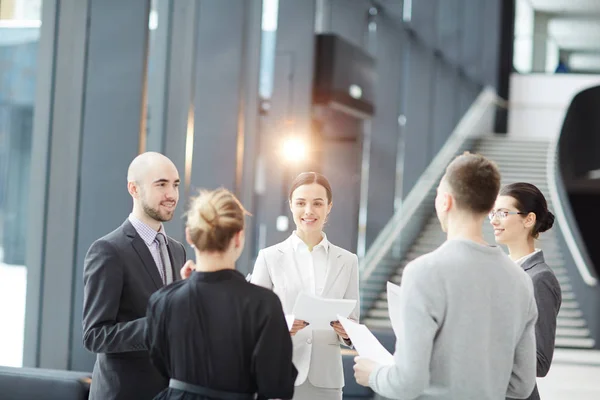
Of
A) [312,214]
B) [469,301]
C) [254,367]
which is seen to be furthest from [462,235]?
[312,214]

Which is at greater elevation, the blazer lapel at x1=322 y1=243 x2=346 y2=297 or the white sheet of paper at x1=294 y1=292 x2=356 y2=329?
the blazer lapel at x1=322 y1=243 x2=346 y2=297

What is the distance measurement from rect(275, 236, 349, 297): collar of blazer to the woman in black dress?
1023mm

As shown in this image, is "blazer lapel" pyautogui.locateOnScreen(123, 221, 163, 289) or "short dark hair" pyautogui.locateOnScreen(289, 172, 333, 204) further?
"short dark hair" pyautogui.locateOnScreen(289, 172, 333, 204)

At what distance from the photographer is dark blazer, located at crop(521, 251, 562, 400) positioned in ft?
10.1

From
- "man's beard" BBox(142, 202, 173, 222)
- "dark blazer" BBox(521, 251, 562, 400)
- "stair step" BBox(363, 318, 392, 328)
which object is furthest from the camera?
"stair step" BBox(363, 318, 392, 328)

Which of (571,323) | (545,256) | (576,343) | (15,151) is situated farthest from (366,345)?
(545,256)

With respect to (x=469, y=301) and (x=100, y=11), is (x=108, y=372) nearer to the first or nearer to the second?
(x=469, y=301)

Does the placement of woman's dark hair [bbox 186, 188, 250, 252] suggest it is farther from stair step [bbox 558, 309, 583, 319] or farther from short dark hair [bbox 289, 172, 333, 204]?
stair step [bbox 558, 309, 583, 319]

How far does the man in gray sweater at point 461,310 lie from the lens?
8.27 ft

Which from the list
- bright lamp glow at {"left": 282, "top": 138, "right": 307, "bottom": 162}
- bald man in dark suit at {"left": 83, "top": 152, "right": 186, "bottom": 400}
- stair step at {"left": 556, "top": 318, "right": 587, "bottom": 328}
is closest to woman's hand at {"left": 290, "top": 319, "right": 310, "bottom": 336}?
bald man in dark suit at {"left": 83, "top": 152, "right": 186, "bottom": 400}

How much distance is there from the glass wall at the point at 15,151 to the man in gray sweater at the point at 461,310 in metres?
2.42

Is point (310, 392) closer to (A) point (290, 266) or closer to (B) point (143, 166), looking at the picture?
(A) point (290, 266)

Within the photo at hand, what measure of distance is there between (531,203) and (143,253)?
1.57 m

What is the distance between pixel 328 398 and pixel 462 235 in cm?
124
